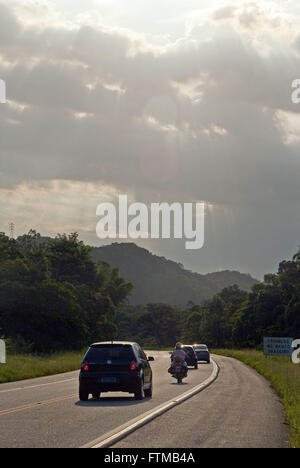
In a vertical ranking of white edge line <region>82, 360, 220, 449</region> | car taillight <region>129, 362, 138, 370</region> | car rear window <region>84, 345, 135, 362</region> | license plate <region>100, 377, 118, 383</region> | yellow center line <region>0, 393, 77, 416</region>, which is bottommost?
yellow center line <region>0, 393, 77, 416</region>

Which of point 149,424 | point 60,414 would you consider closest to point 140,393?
point 60,414

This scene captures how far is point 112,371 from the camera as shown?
22.4m

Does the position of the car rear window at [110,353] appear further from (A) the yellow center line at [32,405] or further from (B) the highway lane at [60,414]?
(A) the yellow center line at [32,405]

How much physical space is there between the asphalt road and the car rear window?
1.21 meters

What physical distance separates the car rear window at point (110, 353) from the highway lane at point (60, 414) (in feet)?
3.93

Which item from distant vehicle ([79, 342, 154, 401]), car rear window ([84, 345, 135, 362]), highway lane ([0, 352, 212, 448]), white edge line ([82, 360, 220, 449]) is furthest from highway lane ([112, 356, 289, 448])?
car rear window ([84, 345, 135, 362])

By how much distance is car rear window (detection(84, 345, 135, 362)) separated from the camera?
2267 cm

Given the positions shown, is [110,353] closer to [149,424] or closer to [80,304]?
[149,424]

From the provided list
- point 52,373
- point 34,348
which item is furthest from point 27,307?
point 52,373

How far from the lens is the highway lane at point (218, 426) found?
1251 centimetres

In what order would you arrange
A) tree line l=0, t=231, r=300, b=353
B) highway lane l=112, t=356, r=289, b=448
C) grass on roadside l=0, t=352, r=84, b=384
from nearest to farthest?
highway lane l=112, t=356, r=289, b=448, grass on roadside l=0, t=352, r=84, b=384, tree line l=0, t=231, r=300, b=353

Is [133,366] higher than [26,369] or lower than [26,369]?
higher

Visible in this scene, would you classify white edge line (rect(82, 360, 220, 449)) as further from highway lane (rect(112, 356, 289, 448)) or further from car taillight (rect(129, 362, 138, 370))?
car taillight (rect(129, 362, 138, 370))

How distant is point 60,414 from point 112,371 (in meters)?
4.91
